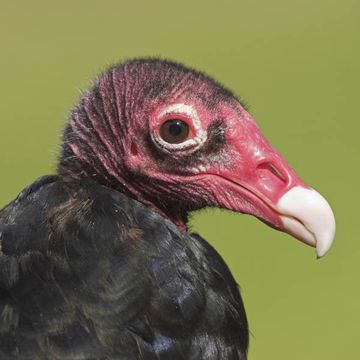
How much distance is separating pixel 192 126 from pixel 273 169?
0.83 ft

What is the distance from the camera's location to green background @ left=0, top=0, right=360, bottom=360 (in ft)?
24.6

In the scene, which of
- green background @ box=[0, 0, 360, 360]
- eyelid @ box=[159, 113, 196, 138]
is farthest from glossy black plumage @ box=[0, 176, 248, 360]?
green background @ box=[0, 0, 360, 360]

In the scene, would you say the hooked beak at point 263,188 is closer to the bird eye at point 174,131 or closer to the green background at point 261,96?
the bird eye at point 174,131

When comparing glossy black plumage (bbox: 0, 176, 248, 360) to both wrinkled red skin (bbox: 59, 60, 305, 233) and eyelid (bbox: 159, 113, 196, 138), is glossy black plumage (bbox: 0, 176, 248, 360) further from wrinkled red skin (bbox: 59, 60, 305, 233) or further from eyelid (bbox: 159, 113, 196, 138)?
eyelid (bbox: 159, 113, 196, 138)

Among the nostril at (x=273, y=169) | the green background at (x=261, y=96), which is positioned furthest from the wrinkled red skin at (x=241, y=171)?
the green background at (x=261, y=96)

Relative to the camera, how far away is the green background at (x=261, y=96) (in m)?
7.51

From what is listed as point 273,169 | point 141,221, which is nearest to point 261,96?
point 273,169

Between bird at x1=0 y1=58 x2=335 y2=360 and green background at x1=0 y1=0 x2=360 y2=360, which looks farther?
green background at x1=0 y1=0 x2=360 y2=360

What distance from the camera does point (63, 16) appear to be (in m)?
13.1

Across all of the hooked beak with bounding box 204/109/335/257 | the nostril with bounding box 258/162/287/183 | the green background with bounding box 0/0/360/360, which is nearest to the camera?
the hooked beak with bounding box 204/109/335/257

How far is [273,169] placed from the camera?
10.7 ft

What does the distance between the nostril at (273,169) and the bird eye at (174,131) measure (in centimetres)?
23

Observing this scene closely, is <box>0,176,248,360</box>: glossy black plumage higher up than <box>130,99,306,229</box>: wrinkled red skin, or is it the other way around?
<box>130,99,306,229</box>: wrinkled red skin

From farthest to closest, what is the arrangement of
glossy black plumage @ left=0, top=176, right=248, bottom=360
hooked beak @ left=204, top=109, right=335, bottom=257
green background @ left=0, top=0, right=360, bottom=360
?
green background @ left=0, top=0, right=360, bottom=360
hooked beak @ left=204, top=109, right=335, bottom=257
glossy black plumage @ left=0, top=176, right=248, bottom=360
